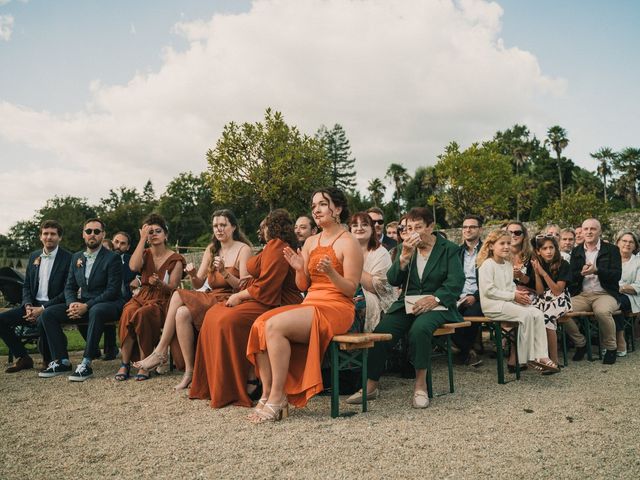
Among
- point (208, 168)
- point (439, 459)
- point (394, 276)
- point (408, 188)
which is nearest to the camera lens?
point (439, 459)

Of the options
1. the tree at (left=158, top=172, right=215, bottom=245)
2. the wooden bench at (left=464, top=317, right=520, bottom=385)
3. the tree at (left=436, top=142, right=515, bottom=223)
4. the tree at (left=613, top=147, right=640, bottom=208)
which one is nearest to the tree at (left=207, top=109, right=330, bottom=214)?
the tree at (left=436, top=142, right=515, bottom=223)

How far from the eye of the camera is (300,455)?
3414 millimetres

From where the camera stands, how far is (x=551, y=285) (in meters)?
6.65

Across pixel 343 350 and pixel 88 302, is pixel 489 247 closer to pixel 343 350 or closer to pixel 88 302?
pixel 343 350

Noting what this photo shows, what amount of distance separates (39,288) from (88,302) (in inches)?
39.5

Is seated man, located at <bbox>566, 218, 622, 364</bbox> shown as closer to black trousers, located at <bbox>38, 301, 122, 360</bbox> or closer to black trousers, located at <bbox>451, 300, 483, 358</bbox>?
black trousers, located at <bbox>451, 300, 483, 358</bbox>

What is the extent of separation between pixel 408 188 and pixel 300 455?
218 feet

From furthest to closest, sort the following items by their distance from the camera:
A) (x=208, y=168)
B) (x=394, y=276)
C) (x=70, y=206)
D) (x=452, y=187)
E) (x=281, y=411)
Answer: (x=70, y=206) → (x=452, y=187) → (x=208, y=168) → (x=394, y=276) → (x=281, y=411)

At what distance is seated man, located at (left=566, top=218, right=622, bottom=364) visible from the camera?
6.93 meters

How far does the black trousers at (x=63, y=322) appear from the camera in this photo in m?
6.28

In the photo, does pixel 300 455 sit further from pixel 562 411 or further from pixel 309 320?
pixel 562 411

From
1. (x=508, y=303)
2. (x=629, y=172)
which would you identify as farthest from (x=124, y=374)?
(x=629, y=172)

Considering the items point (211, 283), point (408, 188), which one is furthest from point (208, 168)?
point (408, 188)

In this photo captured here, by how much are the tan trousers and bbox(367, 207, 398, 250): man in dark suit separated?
9.13 feet
